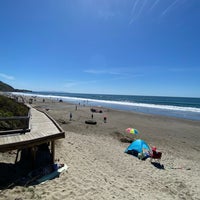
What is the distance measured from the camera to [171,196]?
6.00 metres

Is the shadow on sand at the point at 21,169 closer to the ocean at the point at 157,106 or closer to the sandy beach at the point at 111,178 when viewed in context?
the sandy beach at the point at 111,178

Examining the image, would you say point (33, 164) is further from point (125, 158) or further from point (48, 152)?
point (125, 158)

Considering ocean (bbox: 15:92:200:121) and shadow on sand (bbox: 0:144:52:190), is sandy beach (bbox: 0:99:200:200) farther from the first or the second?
ocean (bbox: 15:92:200:121)

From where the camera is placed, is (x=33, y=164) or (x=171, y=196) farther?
(x=33, y=164)

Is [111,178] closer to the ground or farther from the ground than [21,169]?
closer to the ground

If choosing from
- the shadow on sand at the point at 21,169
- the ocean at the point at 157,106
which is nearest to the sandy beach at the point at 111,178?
the shadow on sand at the point at 21,169

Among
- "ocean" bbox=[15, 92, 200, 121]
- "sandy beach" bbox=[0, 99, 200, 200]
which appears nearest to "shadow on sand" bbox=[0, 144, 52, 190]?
"sandy beach" bbox=[0, 99, 200, 200]

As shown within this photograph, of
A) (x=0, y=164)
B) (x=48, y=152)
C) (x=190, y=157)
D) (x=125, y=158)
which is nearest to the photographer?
(x=0, y=164)

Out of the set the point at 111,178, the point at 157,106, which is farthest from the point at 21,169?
the point at 157,106

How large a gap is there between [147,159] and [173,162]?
5.09 ft

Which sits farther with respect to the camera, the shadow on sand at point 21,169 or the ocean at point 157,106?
the ocean at point 157,106

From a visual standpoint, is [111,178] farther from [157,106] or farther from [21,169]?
[157,106]

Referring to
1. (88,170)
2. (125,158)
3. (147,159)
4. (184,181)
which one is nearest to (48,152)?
(88,170)

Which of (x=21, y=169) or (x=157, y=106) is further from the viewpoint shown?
(x=157, y=106)
